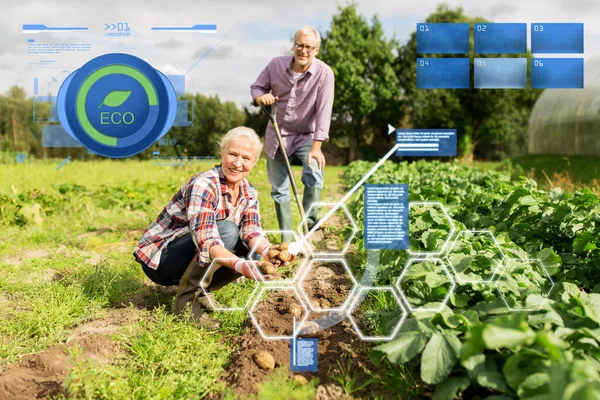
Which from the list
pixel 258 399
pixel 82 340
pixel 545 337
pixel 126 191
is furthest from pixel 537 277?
pixel 126 191

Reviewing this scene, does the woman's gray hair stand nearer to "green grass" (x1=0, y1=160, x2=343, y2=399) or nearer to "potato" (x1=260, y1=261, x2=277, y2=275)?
"potato" (x1=260, y1=261, x2=277, y2=275)

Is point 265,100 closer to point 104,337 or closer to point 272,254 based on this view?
point 272,254

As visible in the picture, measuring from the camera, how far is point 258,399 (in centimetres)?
181

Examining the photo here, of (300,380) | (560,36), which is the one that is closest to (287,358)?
(300,380)

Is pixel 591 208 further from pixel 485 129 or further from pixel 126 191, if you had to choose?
pixel 485 129

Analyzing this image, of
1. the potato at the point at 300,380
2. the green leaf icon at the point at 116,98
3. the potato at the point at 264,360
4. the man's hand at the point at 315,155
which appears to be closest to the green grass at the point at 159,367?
the potato at the point at 264,360

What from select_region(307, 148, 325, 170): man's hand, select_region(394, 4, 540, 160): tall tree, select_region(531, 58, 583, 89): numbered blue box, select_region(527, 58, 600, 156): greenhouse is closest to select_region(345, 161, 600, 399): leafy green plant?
select_region(531, 58, 583, 89): numbered blue box

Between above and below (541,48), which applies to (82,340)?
below

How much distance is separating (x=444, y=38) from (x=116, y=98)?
230cm

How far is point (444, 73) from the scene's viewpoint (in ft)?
10.3

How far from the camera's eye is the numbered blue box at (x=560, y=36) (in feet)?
10.6

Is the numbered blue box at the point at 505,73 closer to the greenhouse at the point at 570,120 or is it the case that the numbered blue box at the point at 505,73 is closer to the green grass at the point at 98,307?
the green grass at the point at 98,307

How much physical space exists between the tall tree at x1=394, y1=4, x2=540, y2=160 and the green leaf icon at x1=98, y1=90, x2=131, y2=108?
14208mm

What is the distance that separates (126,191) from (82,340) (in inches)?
167
